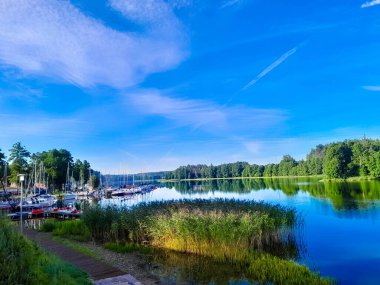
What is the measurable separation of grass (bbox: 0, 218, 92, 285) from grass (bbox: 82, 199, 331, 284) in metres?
6.17

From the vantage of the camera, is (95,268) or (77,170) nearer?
(95,268)

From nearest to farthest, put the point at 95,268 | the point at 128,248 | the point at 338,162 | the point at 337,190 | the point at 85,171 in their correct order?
the point at 95,268 → the point at 128,248 → the point at 337,190 → the point at 338,162 → the point at 85,171

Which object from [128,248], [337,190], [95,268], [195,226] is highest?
[195,226]

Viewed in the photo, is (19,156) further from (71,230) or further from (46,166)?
(71,230)

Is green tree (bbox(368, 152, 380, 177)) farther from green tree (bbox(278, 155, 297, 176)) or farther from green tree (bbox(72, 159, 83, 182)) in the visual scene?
green tree (bbox(72, 159, 83, 182))

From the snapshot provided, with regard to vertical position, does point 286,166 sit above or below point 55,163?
below

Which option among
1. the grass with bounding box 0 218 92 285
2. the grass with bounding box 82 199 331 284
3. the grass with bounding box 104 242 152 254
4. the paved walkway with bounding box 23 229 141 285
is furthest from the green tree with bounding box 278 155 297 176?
Result: the grass with bounding box 0 218 92 285

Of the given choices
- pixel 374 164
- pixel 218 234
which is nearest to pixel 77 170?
pixel 374 164

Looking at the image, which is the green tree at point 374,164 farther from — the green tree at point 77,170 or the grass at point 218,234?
the green tree at point 77,170

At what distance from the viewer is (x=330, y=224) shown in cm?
2183

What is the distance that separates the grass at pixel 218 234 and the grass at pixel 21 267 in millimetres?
6171

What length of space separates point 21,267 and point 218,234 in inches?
351

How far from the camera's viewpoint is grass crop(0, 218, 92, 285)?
5.16m

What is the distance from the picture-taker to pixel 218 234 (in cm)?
1323
